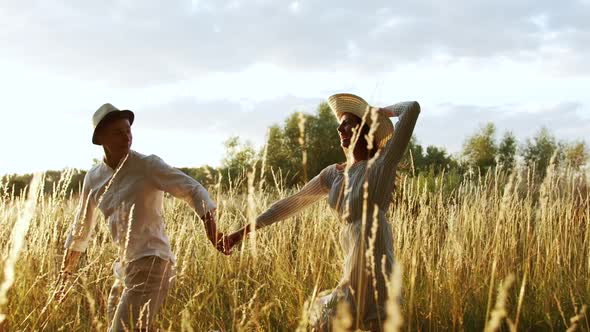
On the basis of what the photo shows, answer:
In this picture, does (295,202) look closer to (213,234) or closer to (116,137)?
(213,234)

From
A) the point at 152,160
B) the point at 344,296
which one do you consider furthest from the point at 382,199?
the point at 152,160

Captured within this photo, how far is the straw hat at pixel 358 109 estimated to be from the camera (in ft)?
9.32

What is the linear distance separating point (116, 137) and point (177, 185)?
40 centimetres

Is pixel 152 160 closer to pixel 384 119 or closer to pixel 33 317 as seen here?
pixel 33 317

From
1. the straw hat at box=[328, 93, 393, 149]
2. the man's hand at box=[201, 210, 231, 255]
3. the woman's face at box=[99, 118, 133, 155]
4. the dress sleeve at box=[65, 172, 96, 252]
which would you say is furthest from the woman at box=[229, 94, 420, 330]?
the dress sleeve at box=[65, 172, 96, 252]

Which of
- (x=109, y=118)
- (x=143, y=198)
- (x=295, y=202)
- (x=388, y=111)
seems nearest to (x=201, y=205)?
(x=143, y=198)

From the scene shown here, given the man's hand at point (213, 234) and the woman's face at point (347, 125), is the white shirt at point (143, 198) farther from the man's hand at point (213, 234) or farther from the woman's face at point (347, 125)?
the woman's face at point (347, 125)

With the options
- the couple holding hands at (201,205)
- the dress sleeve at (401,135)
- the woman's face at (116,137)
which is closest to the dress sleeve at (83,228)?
the couple holding hands at (201,205)

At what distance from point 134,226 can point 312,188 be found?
882 mm

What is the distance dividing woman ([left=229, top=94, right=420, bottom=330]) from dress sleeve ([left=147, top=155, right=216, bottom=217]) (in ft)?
0.84

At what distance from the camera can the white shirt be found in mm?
2805

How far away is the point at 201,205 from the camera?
9.55 feet

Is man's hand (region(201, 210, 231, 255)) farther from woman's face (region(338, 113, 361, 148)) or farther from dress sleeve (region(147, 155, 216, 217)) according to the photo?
woman's face (region(338, 113, 361, 148))

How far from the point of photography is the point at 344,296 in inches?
99.2
